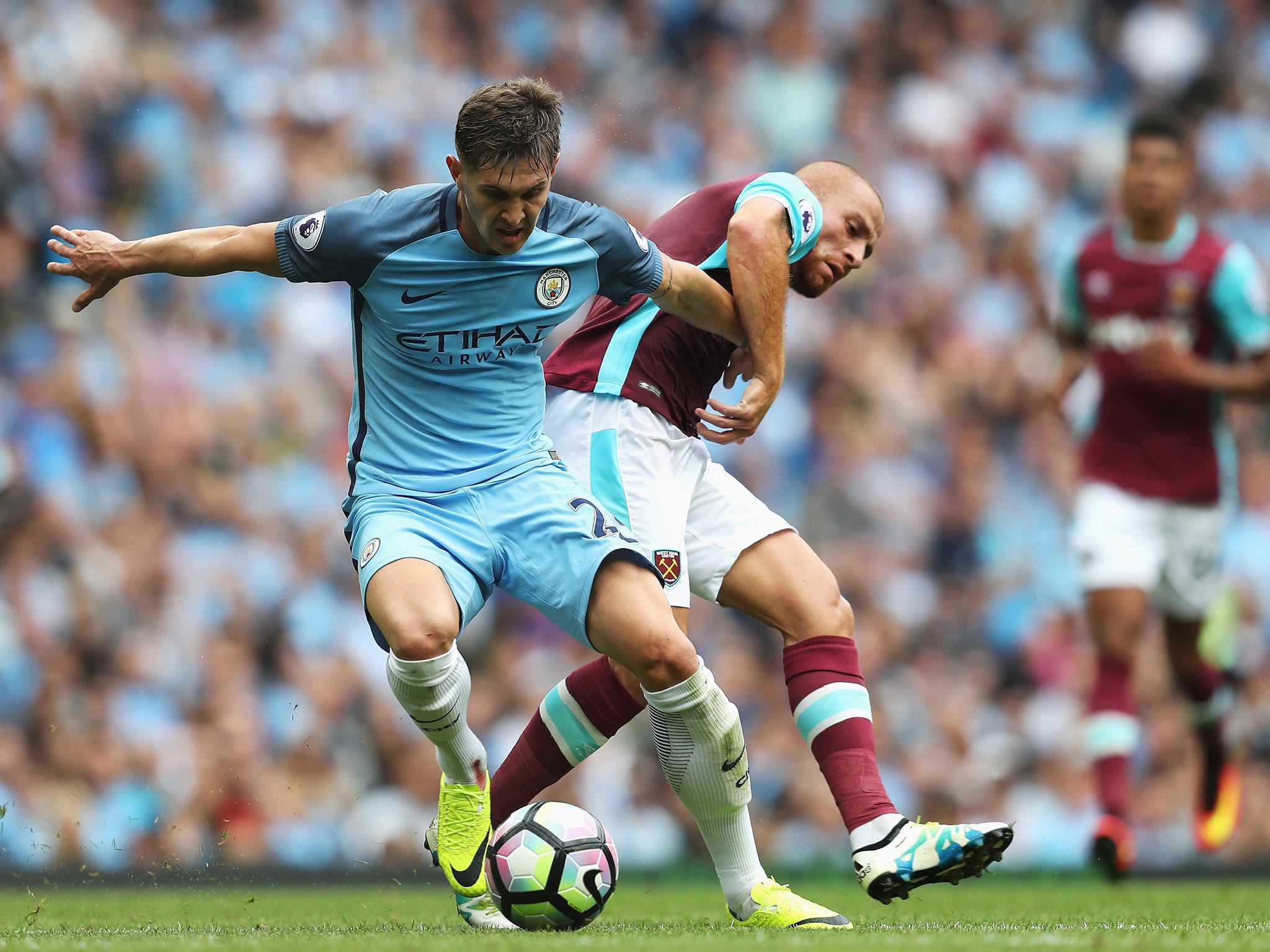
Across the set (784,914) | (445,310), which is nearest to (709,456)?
(445,310)

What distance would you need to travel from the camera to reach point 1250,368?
22.4ft

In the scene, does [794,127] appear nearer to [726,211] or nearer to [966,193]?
[966,193]

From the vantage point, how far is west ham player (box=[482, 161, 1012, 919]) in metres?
4.96

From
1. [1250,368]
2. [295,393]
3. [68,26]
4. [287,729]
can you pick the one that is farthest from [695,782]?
[68,26]

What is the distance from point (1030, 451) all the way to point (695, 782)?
668cm

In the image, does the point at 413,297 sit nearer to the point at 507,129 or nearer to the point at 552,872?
the point at 507,129

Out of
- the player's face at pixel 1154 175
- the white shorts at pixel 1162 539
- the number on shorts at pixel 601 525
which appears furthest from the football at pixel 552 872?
the player's face at pixel 1154 175

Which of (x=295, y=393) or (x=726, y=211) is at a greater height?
(x=726, y=211)

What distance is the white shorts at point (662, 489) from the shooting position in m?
5.06

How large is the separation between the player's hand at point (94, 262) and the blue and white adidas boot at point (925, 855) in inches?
102

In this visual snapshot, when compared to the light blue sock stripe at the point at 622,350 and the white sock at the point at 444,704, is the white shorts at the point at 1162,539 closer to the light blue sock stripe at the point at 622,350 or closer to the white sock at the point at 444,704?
the light blue sock stripe at the point at 622,350

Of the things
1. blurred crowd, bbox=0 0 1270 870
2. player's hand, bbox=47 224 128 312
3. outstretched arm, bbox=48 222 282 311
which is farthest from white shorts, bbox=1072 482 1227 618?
player's hand, bbox=47 224 128 312

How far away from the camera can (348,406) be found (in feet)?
31.3

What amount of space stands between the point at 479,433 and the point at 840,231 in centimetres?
144
